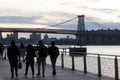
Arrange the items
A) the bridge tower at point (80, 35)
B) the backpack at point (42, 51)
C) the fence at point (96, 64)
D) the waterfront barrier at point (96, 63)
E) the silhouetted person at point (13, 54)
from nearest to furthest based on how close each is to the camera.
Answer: the waterfront barrier at point (96, 63) → the fence at point (96, 64) → the silhouetted person at point (13, 54) → the backpack at point (42, 51) → the bridge tower at point (80, 35)

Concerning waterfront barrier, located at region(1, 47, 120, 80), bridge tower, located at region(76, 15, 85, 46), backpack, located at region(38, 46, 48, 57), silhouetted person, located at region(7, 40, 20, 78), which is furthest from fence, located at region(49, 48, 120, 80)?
bridge tower, located at region(76, 15, 85, 46)

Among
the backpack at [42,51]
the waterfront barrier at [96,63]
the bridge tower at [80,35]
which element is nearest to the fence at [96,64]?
the waterfront barrier at [96,63]

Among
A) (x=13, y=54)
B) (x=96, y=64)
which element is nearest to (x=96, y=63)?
(x=96, y=64)

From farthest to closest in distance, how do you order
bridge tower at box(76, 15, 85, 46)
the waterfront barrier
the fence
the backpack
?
bridge tower at box(76, 15, 85, 46), the backpack, the fence, the waterfront barrier

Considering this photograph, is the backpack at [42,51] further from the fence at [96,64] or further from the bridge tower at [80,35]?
the bridge tower at [80,35]

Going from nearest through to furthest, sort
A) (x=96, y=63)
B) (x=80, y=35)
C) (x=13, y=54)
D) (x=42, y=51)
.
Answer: (x=13, y=54)
(x=42, y=51)
(x=96, y=63)
(x=80, y=35)

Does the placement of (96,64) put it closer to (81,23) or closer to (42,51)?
(42,51)

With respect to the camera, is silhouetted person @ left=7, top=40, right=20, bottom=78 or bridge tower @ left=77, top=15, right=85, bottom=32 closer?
silhouetted person @ left=7, top=40, right=20, bottom=78

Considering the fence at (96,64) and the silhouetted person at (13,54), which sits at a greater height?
the silhouetted person at (13,54)

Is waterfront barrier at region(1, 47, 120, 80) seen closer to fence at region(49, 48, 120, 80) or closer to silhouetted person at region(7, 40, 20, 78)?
fence at region(49, 48, 120, 80)

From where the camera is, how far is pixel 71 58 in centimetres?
2783

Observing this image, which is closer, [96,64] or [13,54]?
[13,54]

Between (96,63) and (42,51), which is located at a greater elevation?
(42,51)

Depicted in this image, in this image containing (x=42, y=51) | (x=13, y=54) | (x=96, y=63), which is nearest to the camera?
(x=13, y=54)
